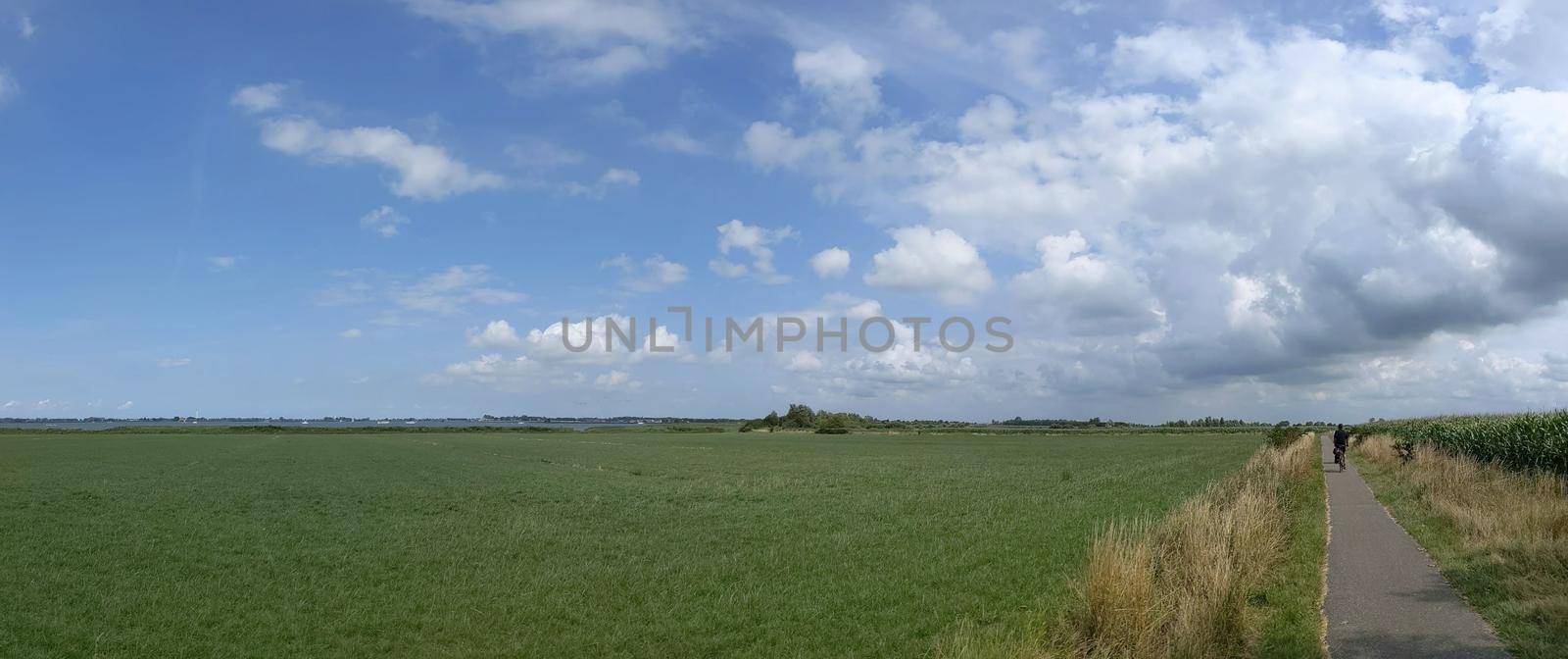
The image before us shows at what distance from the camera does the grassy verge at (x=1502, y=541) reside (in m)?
8.95

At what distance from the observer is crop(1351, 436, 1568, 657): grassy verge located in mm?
8953

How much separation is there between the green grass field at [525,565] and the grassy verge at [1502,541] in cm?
482

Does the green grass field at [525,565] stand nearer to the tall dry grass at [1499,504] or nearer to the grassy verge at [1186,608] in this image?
the grassy verge at [1186,608]

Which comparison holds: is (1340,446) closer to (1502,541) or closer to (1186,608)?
(1502,541)

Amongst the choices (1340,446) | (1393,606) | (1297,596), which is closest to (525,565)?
(1297,596)

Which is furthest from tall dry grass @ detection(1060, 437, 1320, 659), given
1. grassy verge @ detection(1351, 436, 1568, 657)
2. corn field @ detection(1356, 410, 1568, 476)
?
corn field @ detection(1356, 410, 1568, 476)

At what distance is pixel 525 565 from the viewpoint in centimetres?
1398

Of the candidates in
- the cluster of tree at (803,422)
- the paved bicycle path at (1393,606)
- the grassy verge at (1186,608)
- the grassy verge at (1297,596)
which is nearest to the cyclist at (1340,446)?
the grassy verge at (1297,596)

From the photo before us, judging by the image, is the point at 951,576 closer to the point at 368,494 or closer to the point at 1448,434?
the point at 368,494

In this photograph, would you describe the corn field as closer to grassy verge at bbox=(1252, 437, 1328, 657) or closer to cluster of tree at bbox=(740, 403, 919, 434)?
grassy verge at bbox=(1252, 437, 1328, 657)

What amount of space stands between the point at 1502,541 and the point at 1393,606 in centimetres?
440

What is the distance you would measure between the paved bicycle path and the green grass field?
3.36 m

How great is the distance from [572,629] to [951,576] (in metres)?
5.92

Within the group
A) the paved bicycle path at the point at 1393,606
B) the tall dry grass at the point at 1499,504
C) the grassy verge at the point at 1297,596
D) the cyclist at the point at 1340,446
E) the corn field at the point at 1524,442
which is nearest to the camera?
the paved bicycle path at the point at 1393,606
